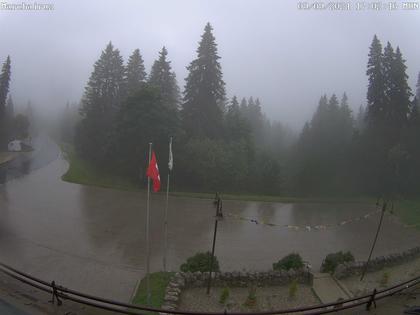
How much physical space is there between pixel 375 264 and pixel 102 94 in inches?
1395

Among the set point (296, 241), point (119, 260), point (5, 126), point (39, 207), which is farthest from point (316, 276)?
point (5, 126)

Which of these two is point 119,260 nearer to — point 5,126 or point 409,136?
point 409,136

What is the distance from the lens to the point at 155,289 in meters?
12.4

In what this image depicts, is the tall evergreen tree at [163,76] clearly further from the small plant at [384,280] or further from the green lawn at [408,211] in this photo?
the small plant at [384,280]

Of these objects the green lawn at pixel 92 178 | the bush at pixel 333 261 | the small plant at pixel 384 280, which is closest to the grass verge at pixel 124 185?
the green lawn at pixel 92 178

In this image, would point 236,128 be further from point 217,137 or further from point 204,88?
point 204,88

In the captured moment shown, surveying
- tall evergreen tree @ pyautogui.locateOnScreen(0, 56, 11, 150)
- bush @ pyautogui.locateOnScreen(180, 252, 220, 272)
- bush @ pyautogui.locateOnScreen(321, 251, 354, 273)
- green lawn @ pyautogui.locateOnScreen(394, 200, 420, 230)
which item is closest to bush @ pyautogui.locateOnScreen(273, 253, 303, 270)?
bush @ pyautogui.locateOnScreen(321, 251, 354, 273)

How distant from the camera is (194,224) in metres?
21.9

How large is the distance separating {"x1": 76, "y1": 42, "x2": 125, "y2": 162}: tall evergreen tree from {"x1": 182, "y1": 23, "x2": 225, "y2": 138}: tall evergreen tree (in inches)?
344

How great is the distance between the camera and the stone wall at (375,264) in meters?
14.6

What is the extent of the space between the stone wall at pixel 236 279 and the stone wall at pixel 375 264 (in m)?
1.43

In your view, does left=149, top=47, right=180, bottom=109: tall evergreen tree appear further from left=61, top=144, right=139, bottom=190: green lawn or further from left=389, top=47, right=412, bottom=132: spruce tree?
left=389, top=47, right=412, bottom=132: spruce tree

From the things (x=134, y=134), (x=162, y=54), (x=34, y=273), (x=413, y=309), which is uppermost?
(x=162, y=54)

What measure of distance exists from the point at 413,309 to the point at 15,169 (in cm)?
3755
